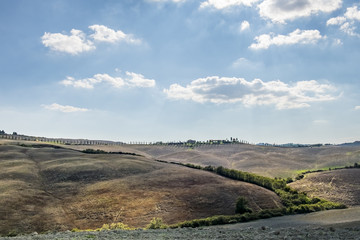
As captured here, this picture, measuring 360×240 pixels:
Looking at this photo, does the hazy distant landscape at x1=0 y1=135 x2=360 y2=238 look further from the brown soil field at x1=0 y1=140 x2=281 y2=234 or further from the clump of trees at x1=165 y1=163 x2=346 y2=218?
the clump of trees at x1=165 y1=163 x2=346 y2=218

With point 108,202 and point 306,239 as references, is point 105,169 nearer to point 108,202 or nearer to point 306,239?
point 108,202

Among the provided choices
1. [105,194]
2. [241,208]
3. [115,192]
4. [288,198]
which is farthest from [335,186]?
[105,194]

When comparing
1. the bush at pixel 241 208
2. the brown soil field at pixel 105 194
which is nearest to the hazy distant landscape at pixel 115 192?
the brown soil field at pixel 105 194

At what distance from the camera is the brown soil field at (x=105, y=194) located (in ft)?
135

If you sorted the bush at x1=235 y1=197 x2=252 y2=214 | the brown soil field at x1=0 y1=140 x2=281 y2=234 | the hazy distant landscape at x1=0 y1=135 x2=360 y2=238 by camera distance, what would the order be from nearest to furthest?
the brown soil field at x1=0 y1=140 x2=281 y2=234 → the hazy distant landscape at x1=0 y1=135 x2=360 y2=238 → the bush at x1=235 y1=197 x2=252 y2=214

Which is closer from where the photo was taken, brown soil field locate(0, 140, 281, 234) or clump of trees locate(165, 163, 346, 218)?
brown soil field locate(0, 140, 281, 234)

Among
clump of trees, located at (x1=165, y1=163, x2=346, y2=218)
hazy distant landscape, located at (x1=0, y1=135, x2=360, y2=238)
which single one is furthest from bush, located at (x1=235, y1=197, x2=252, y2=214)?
hazy distant landscape, located at (x1=0, y1=135, x2=360, y2=238)

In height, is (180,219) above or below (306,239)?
below

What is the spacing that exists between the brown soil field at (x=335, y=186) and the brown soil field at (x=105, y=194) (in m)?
12.8

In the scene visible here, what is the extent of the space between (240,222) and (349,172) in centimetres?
5091

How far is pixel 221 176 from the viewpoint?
69.8 m

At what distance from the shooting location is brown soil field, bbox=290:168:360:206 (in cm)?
5778

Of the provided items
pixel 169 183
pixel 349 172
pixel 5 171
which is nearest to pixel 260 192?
pixel 169 183

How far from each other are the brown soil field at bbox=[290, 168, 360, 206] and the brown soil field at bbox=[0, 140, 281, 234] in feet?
42.1
